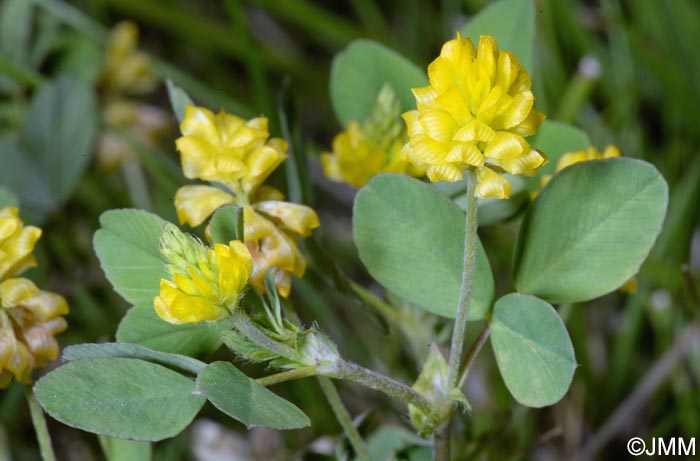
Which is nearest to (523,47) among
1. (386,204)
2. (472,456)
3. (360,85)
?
(360,85)

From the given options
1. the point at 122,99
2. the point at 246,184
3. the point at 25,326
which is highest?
the point at 246,184

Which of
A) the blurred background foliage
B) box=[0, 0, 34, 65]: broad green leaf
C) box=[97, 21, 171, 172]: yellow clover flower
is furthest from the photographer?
box=[97, 21, 171, 172]: yellow clover flower

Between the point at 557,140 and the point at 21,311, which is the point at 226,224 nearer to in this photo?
the point at 21,311

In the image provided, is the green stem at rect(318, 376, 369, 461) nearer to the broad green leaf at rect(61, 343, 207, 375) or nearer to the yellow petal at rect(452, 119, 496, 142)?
the broad green leaf at rect(61, 343, 207, 375)

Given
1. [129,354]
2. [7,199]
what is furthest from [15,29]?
[129,354]

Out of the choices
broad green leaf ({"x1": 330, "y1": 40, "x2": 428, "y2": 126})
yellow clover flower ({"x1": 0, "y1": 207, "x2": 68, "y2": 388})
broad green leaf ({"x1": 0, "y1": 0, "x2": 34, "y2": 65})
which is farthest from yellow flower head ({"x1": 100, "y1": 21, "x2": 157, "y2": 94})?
yellow clover flower ({"x1": 0, "y1": 207, "x2": 68, "y2": 388})

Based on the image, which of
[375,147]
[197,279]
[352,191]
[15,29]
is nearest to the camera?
[197,279]
